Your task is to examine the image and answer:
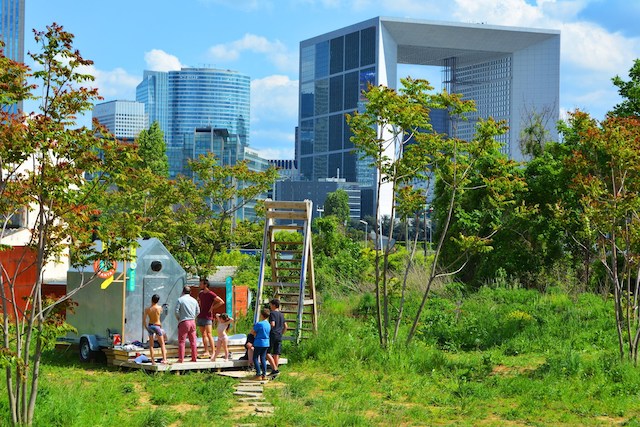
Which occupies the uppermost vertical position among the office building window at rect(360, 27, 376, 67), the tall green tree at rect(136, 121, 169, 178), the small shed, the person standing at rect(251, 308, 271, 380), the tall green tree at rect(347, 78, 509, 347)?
the office building window at rect(360, 27, 376, 67)

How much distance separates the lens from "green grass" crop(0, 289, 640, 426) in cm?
1148

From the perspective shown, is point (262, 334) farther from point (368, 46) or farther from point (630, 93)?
point (368, 46)

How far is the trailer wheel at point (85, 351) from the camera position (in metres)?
16.3

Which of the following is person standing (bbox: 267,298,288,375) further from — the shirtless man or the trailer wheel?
the trailer wheel

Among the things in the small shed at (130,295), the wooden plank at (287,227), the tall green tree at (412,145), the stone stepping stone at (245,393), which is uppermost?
the tall green tree at (412,145)

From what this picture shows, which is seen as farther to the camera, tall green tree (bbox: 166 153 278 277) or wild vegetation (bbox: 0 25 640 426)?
tall green tree (bbox: 166 153 278 277)

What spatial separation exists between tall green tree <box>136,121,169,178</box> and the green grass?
3014 centimetres

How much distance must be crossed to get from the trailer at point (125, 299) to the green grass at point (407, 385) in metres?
0.66

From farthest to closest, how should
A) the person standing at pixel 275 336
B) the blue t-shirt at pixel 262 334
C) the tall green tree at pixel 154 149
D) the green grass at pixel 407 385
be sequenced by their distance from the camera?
the tall green tree at pixel 154 149, the person standing at pixel 275 336, the blue t-shirt at pixel 262 334, the green grass at pixel 407 385

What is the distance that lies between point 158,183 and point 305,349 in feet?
39.2

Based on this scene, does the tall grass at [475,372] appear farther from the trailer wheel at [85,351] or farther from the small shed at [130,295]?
Answer: the trailer wheel at [85,351]

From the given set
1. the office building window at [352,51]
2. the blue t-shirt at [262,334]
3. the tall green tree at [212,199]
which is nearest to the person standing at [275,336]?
the blue t-shirt at [262,334]

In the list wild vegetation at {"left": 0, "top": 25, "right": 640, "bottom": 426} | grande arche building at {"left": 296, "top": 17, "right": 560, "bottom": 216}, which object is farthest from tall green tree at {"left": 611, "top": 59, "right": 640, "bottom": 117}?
grande arche building at {"left": 296, "top": 17, "right": 560, "bottom": 216}

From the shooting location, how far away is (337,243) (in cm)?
3525
